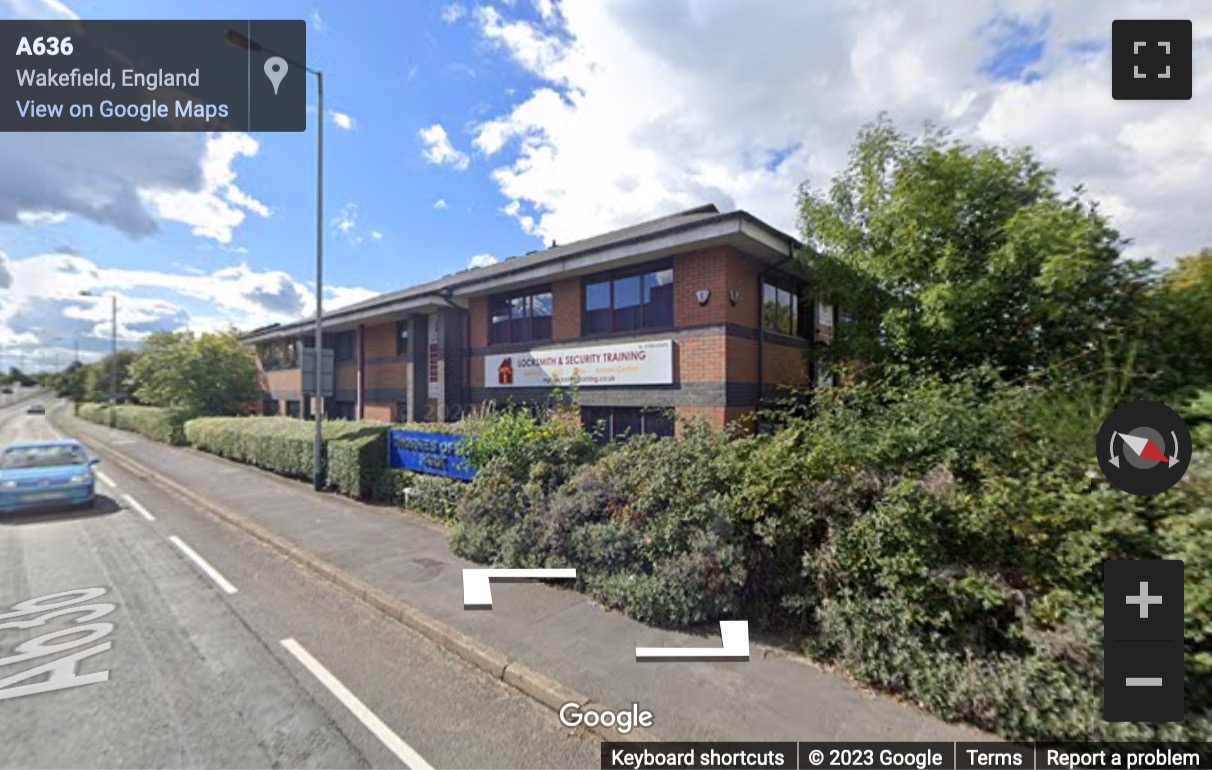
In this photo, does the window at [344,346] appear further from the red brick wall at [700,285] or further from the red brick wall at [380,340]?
the red brick wall at [700,285]

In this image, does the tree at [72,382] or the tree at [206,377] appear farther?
the tree at [72,382]

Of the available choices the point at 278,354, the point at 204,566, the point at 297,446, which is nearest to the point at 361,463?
the point at 204,566

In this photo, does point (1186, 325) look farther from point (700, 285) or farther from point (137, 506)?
point (137, 506)

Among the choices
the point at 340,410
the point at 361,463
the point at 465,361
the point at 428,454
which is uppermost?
the point at 465,361

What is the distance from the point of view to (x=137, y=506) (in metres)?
9.86

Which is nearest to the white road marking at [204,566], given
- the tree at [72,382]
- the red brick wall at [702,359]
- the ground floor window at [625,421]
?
the ground floor window at [625,421]

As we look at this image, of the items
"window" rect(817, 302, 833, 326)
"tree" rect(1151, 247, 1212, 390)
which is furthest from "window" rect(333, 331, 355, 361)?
"tree" rect(1151, 247, 1212, 390)

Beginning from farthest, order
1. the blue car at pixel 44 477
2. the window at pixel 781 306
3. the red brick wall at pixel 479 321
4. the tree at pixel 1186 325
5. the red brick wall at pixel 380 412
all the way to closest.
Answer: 1. the red brick wall at pixel 380 412
2. the red brick wall at pixel 479 321
3. the window at pixel 781 306
4. the blue car at pixel 44 477
5. the tree at pixel 1186 325

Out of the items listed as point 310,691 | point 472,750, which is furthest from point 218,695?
point 472,750

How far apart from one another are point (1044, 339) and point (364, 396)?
758 inches

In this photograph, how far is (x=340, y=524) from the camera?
7992 millimetres

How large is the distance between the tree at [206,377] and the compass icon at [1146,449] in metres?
28.3

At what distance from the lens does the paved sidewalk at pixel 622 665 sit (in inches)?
122

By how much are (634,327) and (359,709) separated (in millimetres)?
8540
